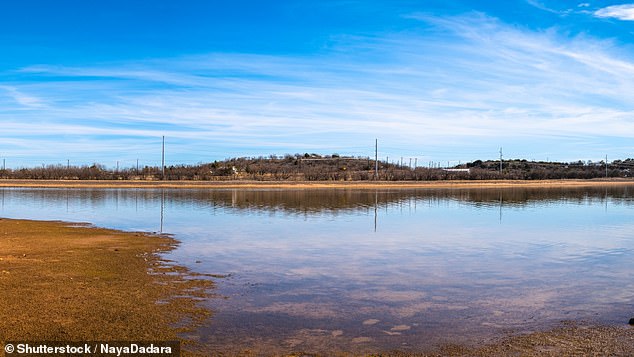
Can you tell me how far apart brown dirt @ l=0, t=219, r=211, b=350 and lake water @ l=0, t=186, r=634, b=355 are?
2.17 ft

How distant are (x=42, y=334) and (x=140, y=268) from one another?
17.5 feet

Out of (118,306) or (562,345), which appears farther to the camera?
(118,306)

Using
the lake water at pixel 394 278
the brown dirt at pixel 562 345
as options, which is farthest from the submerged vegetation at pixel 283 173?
the brown dirt at pixel 562 345

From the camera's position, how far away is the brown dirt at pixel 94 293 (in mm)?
8023

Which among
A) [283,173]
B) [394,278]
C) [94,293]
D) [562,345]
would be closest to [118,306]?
[94,293]

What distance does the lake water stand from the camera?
8.49 m

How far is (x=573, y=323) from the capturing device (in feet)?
29.3

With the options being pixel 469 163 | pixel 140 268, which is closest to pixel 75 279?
pixel 140 268

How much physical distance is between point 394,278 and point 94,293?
21.0 ft

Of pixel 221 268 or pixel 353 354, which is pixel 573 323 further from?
pixel 221 268

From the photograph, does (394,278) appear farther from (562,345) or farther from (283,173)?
(283,173)

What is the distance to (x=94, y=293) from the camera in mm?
10164

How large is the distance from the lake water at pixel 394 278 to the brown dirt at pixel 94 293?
66cm

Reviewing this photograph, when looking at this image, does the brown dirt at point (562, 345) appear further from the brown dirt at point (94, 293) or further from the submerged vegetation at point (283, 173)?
the submerged vegetation at point (283, 173)
